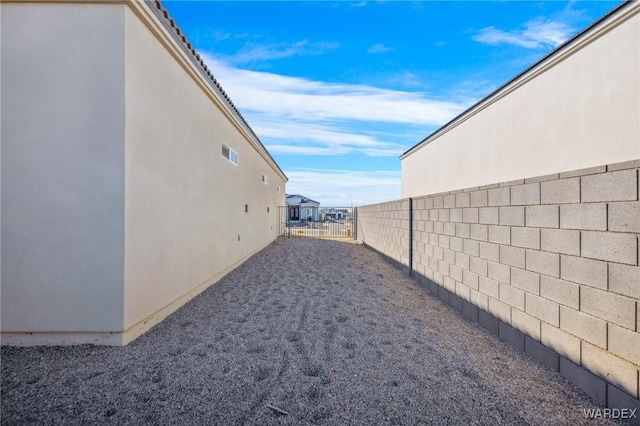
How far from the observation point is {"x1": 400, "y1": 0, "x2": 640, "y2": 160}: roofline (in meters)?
3.35

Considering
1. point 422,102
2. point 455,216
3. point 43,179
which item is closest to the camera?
point 43,179

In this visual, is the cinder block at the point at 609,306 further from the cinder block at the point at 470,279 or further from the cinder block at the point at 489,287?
the cinder block at the point at 470,279

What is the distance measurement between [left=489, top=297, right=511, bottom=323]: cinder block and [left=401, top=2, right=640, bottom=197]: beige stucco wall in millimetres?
2427

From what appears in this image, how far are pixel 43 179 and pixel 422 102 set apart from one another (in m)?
9.48

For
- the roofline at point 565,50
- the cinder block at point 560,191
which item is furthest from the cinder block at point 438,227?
the roofline at point 565,50

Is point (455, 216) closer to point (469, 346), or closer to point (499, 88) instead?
point (469, 346)

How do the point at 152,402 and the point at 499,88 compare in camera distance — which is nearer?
the point at 152,402

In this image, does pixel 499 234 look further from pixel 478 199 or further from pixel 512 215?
pixel 478 199

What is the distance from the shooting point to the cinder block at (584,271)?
183 centimetres

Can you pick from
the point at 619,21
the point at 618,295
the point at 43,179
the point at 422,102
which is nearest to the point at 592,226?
the point at 618,295

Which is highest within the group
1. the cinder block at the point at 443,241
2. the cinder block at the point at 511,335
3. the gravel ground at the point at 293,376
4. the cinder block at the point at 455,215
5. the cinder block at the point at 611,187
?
the cinder block at the point at 611,187

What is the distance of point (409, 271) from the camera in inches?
229

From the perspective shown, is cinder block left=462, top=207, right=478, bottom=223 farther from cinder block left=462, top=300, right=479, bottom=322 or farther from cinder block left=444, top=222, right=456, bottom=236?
cinder block left=462, top=300, right=479, bottom=322

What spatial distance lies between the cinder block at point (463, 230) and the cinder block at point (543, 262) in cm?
108
